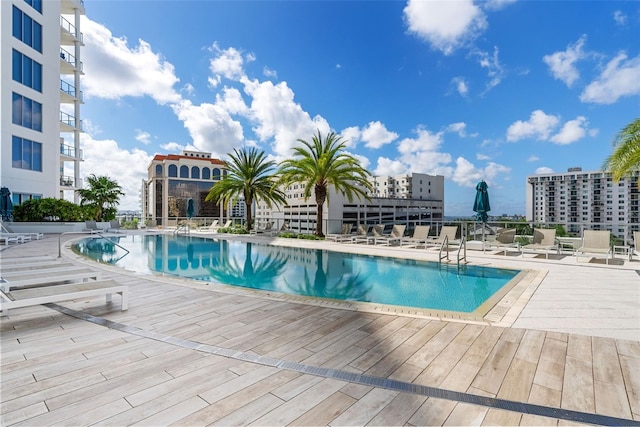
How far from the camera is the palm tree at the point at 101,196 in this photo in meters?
23.6

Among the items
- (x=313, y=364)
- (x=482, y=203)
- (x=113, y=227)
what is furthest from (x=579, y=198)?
(x=313, y=364)

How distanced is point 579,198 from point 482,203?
94.4m

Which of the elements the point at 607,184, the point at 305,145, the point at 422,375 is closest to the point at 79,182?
the point at 305,145

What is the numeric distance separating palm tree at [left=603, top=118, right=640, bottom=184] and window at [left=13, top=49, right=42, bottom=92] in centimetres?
2867

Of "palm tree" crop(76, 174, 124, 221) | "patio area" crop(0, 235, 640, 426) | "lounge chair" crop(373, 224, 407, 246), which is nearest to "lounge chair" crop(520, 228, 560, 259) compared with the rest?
"lounge chair" crop(373, 224, 407, 246)

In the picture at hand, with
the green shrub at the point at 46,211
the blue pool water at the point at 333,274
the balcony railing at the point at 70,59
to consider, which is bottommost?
the blue pool water at the point at 333,274

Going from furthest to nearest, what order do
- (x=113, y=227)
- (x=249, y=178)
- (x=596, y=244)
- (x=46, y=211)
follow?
1. (x=113, y=227)
2. (x=249, y=178)
3. (x=46, y=211)
4. (x=596, y=244)

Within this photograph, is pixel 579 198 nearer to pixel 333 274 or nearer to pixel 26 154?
pixel 333 274

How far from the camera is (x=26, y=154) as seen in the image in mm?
18469

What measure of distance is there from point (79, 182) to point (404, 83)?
93.6 feet

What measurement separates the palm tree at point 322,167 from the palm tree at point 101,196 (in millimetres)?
16692

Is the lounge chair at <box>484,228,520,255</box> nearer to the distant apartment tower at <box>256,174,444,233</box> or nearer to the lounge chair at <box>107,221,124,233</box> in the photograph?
the distant apartment tower at <box>256,174,444,233</box>

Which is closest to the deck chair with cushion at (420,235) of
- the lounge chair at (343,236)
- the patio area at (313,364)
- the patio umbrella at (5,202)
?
the lounge chair at (343,236)

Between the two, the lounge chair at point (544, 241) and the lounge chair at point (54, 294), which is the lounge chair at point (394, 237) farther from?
the lounge chair at point (54, 294)
